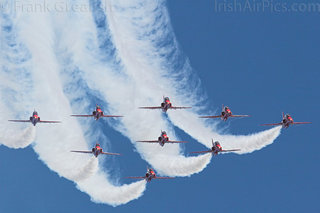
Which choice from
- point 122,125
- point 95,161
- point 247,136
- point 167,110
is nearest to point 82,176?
point 95,161

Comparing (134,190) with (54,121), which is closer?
(54,121)

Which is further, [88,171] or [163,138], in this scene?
[88,171]

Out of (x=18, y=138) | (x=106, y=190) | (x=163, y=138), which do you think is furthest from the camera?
(x=106, y=190)

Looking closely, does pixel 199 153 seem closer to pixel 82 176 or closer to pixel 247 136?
pixel 247 136

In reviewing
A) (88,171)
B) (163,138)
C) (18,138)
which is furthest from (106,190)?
(18,138)

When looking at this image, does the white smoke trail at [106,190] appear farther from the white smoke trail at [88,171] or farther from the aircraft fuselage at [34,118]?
the aircraft fuselage at [34,118]

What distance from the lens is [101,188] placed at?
10319cm

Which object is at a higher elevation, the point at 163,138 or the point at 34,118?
the point at 163,138

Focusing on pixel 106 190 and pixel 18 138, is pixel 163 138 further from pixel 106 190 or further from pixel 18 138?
pixel 18 138

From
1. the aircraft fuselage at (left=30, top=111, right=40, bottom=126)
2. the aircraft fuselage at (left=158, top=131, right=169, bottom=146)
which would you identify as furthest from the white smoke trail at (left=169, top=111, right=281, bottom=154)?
the aircraft fuselage at (left=30, top=111, right=40, bottom=126)

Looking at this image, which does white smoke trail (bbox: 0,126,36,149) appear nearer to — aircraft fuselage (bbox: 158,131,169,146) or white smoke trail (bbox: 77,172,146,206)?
white smoke trail (bbox: 77,172,146,206)

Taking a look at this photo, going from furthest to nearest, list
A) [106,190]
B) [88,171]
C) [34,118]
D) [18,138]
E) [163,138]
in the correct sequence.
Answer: [106,190]
[88,171]
[163,138]
[34,118]
[18,138]

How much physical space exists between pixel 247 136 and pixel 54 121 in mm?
29742

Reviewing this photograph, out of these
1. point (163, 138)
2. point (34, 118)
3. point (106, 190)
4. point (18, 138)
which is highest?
point (163, 138)
